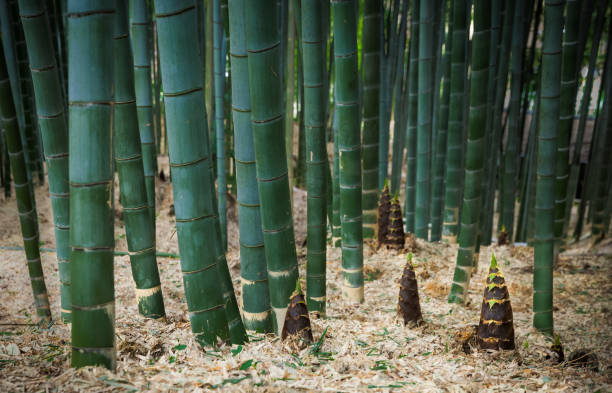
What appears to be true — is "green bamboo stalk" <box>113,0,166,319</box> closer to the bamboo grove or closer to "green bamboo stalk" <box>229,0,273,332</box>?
the bamboo grove

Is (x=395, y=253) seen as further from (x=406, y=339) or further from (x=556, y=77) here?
(x=556, y=77)

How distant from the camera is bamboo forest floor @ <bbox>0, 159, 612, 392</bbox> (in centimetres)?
111

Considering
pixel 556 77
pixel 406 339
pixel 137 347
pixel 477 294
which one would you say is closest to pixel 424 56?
pixel 556 77

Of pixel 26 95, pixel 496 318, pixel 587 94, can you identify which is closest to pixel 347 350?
pixel 496 318

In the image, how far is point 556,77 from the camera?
1.74 meters

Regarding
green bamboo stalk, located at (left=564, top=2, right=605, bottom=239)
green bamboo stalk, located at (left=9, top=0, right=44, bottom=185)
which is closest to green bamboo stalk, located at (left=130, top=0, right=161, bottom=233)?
green bamboo stalk, located at (left=9, top=0, right=44, bottom=185)

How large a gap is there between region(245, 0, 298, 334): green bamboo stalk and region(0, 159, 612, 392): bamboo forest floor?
0.67 feet

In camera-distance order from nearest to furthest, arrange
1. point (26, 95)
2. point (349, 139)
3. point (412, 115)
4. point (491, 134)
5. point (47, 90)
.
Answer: point (47, 90)
point (349, 139)
point (491, 134)
point (26, 95)
point (412, 115)

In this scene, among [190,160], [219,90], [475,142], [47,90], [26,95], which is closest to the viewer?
[190,160]

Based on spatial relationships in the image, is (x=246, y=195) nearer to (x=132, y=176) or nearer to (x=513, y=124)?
(x=132, y=176)

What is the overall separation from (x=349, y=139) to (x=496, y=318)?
0.86 m

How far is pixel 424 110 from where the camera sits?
9.68 feet

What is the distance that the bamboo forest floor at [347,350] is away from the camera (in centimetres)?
111

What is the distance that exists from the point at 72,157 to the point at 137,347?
0.58 m
